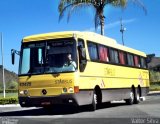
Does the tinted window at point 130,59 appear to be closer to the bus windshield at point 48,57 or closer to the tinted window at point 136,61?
the tinted window at point 136,61

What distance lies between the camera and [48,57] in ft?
65.2

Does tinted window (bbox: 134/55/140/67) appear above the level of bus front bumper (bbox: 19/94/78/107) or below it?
above

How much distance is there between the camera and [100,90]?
22234 millimetres

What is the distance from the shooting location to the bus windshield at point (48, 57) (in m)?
19.7

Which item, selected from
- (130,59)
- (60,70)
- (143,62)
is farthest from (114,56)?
(143,62)

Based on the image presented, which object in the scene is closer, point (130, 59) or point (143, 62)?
point (130, 59)

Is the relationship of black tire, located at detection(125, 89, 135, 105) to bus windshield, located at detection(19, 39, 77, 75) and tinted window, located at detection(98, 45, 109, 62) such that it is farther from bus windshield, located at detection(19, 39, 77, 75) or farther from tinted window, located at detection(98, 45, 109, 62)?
bus windshield, located at detection(19, 39, 77, 75)

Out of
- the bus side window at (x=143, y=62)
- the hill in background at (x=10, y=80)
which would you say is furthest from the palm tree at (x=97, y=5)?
the hill in background at (x=10, y=80)

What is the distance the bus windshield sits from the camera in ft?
64.5

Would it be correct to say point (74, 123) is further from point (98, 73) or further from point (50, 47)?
point (98, 73)

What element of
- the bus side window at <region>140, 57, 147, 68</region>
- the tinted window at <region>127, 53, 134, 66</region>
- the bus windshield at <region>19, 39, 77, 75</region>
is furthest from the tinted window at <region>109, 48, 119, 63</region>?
the bus side window at <region>140, 57, 147, 68</region>

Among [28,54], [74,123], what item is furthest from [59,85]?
[74,123]

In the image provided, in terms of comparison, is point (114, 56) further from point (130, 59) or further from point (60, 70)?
point (60, 70)

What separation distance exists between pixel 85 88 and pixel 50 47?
7.47 feet
